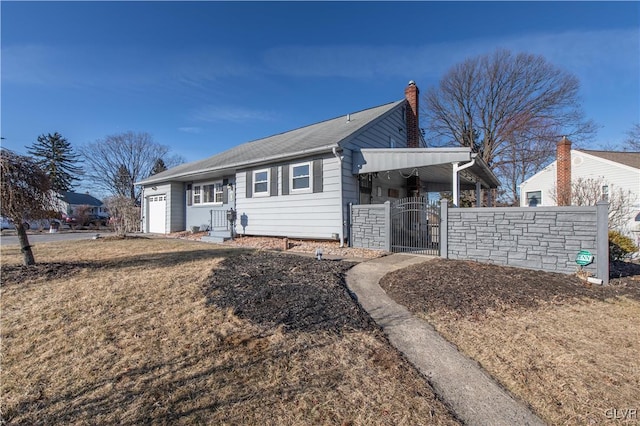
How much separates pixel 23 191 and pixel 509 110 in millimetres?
27531

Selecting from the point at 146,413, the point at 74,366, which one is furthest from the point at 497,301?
the point at 74,366

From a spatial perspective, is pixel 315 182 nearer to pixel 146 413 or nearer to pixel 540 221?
pixel 540 221

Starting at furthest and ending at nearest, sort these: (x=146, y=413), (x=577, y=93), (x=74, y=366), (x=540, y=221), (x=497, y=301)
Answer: (x=577, y=93) < (x=540, y=221) < (x=497, y=301) < (x=74, y=366) < (x=146, y=413)

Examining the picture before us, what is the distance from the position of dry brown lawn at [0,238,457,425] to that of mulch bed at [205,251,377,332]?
0.09 metres

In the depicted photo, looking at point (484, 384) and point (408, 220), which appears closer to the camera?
point (484, 384)

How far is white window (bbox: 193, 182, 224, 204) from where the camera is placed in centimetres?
1445

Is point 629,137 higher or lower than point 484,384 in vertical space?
higher

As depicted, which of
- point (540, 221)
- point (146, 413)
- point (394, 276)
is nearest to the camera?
point (146, 413)

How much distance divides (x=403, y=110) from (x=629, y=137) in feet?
80.2

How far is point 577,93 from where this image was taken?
20.0m

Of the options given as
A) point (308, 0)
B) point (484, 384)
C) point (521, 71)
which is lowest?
point (484, 384)

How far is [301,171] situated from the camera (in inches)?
412

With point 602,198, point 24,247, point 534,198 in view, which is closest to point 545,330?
point 24,247

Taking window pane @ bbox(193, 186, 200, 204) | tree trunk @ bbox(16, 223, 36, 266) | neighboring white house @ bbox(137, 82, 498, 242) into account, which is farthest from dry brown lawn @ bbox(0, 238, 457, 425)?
window pane @ bbox(193, 186, 200, 204)
